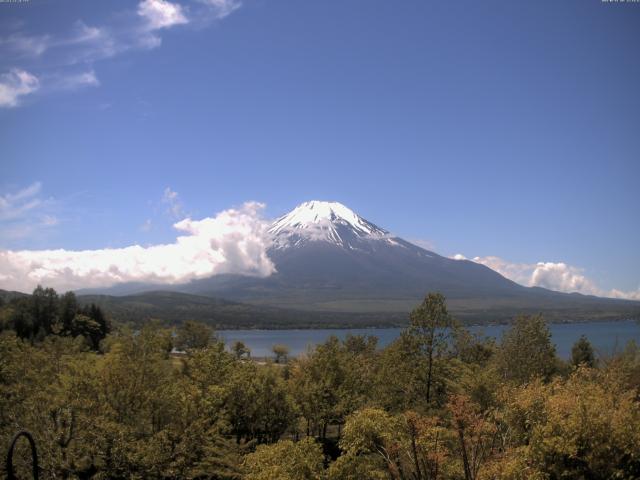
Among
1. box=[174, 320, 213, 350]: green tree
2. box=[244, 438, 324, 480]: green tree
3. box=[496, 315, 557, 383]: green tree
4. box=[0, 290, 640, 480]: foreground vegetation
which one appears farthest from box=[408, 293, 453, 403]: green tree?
box=[174, 320, 213, 350]: green tree

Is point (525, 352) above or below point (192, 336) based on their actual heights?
above

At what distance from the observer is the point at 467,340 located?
45000 mm

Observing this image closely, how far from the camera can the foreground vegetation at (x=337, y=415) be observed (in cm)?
1510

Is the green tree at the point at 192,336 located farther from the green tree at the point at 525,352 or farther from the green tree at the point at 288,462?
the green tree at the point at 288,462

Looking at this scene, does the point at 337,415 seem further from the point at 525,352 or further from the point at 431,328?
the point at 525,352

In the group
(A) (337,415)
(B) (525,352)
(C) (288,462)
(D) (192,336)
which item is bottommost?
(A) (337,415)

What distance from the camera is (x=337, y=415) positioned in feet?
101

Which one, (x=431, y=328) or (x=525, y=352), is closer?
(x=431, y=328)

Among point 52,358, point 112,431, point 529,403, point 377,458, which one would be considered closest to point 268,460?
point 377,458

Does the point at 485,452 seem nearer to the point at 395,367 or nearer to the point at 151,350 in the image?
the point at 395,367

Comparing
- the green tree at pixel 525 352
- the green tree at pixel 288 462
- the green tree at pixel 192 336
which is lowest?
the green tree at pixel 192 336

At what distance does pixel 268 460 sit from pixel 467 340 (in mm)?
32230

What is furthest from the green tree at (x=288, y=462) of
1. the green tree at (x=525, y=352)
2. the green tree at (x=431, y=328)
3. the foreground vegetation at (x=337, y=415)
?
the green tree at (x=525, y=352)

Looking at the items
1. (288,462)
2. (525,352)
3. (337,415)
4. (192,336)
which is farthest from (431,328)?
(192,336)
